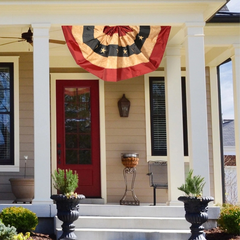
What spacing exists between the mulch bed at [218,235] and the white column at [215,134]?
3.15m

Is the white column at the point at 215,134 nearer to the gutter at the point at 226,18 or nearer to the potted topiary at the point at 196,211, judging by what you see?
the gutter at the point at 226,18

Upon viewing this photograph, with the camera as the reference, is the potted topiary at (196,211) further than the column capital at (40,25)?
No

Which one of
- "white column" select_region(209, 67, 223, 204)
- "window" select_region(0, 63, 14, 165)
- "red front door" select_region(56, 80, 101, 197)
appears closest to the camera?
"window" select_region(0, 63, 14, 165)

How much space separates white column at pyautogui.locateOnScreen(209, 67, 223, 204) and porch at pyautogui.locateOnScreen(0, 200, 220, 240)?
2.89 m

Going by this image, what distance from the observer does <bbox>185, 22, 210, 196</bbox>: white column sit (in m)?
A: 7.54

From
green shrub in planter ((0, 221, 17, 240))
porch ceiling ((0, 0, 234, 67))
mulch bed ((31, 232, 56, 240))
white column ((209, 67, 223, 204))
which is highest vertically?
porch ceiling ((0, 0, 234, 67))

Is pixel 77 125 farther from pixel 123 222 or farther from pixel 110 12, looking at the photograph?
pixel 123 222

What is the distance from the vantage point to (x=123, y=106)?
1013 centimetres

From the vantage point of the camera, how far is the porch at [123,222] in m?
7.03

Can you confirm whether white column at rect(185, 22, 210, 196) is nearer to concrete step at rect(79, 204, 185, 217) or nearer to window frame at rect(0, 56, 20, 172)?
concrete step at rect(79, 204, 185, 217)

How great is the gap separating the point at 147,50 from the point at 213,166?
3.35m

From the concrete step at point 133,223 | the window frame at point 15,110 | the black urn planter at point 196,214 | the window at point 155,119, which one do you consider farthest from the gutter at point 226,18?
the window frame at point 15,110

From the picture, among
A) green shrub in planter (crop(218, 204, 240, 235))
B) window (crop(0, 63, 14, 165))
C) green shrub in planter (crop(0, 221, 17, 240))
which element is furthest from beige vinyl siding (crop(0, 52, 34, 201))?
green shrub in planter (crop(218, 204, 240, 235))

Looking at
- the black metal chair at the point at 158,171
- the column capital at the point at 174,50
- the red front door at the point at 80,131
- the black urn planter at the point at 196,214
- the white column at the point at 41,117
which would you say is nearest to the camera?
the black urn planter at the point at 196,214
